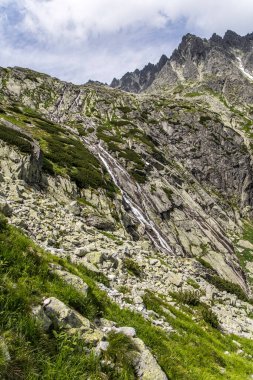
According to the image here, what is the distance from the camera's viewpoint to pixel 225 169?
348 ft

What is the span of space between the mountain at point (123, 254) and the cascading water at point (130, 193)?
0.34 metres

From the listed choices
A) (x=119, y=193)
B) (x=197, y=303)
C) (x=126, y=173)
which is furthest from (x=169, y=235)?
(x=197, y=303)

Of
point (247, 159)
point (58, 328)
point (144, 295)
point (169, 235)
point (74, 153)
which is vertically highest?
point (247, 159)

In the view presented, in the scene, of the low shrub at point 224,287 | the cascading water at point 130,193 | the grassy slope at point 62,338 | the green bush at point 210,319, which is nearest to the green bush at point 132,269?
the green bush at point 210,319

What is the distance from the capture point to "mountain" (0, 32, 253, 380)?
6211 mm

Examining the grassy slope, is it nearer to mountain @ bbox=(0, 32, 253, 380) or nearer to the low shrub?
mountain @ bbox=(0, 32, 253, 380)

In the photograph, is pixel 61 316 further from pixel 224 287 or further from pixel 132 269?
pixel 224 287

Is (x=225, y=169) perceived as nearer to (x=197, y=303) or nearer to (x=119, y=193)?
(x=119, y=193)

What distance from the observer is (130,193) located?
5516 cm

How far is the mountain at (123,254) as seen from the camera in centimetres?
621

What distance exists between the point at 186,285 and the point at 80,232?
25.7ft

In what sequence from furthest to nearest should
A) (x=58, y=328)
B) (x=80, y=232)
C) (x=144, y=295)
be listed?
(x=80, y=232) < (x=144, y=295) < (x=58, y=328)

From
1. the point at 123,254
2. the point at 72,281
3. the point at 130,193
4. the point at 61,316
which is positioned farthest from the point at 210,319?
the point at 130,193

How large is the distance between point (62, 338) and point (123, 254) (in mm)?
14832
